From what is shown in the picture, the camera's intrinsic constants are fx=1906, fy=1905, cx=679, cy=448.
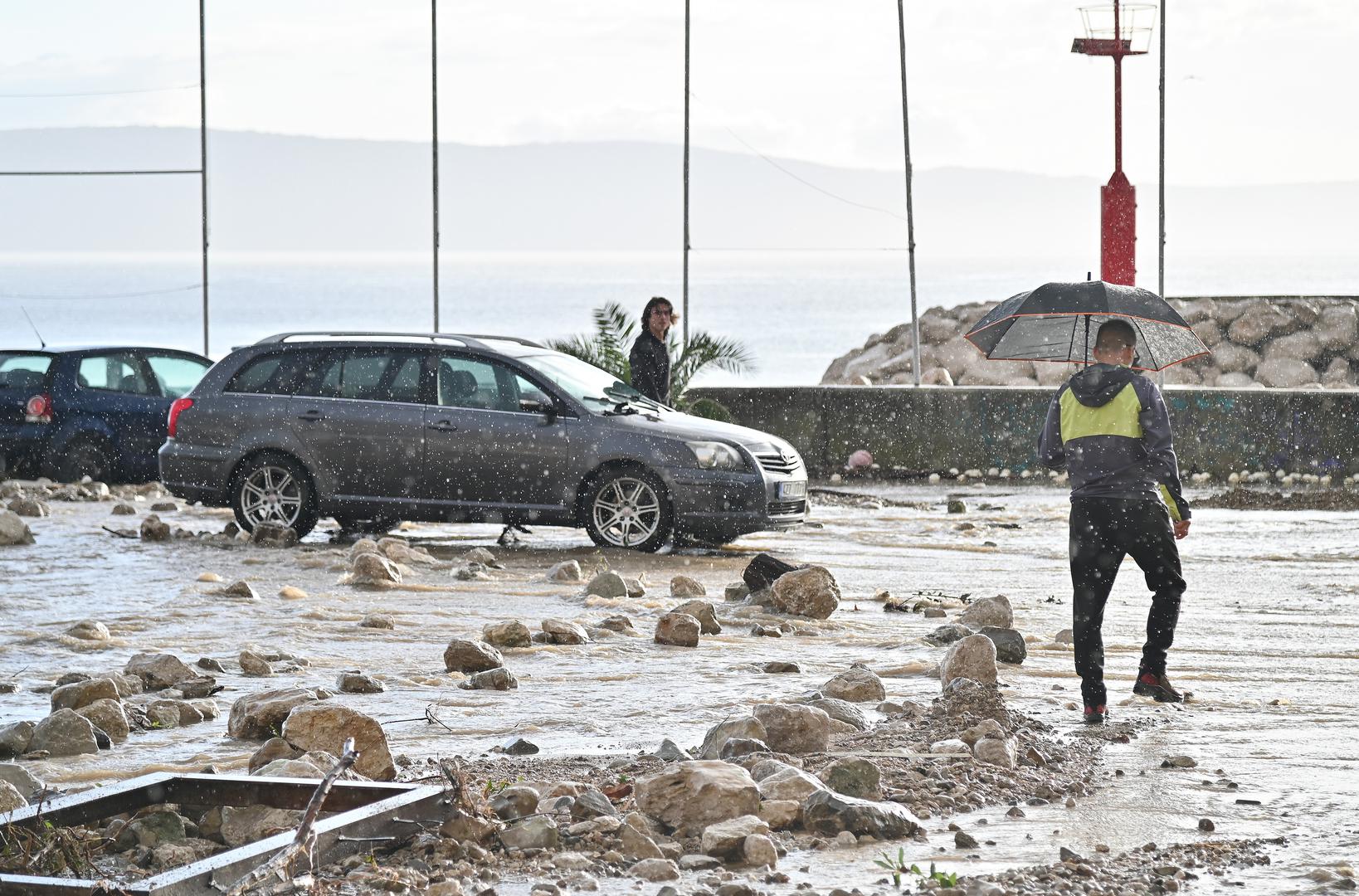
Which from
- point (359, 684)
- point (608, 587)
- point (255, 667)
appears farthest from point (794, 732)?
point (608, 587)

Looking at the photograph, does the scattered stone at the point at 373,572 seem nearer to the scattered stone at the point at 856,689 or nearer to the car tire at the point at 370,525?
the car tire at the point at 370,525

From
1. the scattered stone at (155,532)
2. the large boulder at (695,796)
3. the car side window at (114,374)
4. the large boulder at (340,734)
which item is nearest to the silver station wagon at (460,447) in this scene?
the scattered stone at (155,532)

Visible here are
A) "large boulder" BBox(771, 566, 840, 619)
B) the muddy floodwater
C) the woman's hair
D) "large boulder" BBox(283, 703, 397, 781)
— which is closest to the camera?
the muddy floodwater

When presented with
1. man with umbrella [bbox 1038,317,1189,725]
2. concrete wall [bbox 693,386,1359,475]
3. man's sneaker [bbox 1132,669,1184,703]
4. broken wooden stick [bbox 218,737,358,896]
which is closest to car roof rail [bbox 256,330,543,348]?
concrete wall [bbox 693,386,1359,475]

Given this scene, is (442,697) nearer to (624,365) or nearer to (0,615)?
(0,615)

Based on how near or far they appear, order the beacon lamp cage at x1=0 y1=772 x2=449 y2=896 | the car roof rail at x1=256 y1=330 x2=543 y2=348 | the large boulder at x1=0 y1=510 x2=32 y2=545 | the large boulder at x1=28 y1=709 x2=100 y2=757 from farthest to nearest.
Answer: the car roof rail at x1=256 y1=330 x2=543 y2=348 < the large boulder at x1=0 y1=510 x2=32 y2=545 < the large boulder at x1=28 y1=709 x2=100 y2=757 < the beacon lamp cage at x1=0 y1=772 x2=449 y2=896

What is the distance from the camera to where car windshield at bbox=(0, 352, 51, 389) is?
2027cm

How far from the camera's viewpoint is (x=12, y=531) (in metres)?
15.0

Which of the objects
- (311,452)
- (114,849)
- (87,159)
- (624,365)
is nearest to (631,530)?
(311,452)

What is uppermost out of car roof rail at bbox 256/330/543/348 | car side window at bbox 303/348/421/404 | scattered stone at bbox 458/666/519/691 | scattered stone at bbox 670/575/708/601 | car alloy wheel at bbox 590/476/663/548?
car roof rail at bbox 256/330/543/348

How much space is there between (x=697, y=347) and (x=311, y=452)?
7521mm

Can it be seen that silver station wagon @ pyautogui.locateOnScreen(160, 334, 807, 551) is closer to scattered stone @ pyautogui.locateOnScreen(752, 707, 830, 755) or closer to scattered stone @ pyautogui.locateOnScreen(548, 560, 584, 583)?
scattered stone @ pyautogui.locateOnScreen(548, 560, 584, 583)

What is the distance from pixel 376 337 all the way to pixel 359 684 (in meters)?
7.17

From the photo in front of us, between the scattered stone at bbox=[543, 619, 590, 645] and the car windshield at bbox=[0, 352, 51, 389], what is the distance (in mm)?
11858
